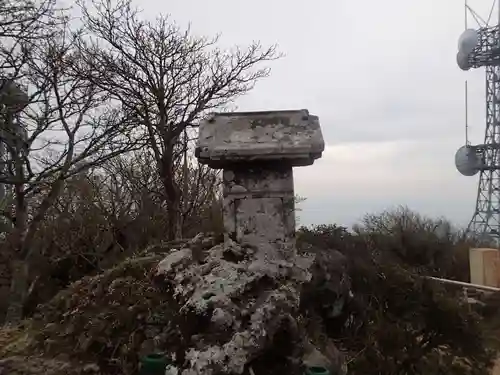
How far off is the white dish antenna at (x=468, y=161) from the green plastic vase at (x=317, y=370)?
54.8 feet

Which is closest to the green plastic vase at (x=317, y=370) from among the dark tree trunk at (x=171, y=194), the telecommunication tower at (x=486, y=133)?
the dark tree trunk at (x=171, y=194)

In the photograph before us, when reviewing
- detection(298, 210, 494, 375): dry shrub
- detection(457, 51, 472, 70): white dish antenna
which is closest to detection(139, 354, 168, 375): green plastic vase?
detection(298, 210, 494, 375): dry shrub

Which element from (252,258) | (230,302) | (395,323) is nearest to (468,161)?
(395,323)

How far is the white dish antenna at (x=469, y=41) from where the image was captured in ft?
60.1

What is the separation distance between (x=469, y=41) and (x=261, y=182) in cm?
1690

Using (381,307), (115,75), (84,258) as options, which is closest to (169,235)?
(84,258)

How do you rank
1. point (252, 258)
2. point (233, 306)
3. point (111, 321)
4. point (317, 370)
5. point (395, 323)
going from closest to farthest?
point (317, 370) → point (233, 306) → point (252, 258) → point (395, 323) → point (111, 321)

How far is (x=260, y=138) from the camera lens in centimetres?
434

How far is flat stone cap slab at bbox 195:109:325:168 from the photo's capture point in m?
4.26

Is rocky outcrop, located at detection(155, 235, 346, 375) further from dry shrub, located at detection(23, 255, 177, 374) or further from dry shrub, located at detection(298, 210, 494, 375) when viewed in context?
dry shrub, located at detection(298, 210, 494, 375)

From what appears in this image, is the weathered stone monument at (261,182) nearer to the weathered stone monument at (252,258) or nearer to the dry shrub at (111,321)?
the weathered stone monument at (252,258)

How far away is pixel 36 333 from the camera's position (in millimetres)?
5762

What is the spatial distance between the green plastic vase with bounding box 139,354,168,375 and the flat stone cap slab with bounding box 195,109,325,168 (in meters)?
1.67

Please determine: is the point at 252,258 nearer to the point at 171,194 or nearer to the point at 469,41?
the point at 171,194
